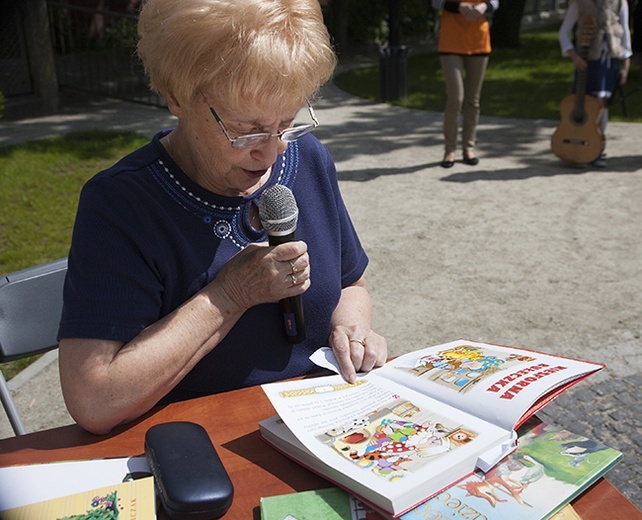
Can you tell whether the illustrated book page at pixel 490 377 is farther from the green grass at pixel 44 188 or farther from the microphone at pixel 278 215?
the green grass at pixel 44 188

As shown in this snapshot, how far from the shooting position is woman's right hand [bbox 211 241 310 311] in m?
1.72

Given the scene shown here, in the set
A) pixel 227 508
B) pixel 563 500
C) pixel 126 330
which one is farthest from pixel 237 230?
pixel 563 500

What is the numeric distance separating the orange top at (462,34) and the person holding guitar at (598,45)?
0.85m

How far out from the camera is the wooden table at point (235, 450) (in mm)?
1358

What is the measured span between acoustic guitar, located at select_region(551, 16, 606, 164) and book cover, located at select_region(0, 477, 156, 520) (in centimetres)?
658

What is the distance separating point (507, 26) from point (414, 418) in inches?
672

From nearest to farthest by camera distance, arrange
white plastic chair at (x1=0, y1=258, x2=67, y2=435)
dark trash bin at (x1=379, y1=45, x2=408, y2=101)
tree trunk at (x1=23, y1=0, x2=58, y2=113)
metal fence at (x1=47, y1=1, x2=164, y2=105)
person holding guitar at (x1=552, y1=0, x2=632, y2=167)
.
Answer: white plastic chair at (x1=0, y1=258, x2=67, y2=435) < person holding guitar at (x1=552, y1=0, x2=632, y2=167) < tree trunk at (x1=23, y1=0, x2=58, y2=113) < dark trash bin at (x1=379, y1=45, x2=408, y2=101) < metal fence at (x1=47, y1=1, x2=164, y2=105)

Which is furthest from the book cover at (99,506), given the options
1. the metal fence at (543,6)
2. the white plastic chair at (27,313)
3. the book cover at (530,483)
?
the metal fence at (543,6)

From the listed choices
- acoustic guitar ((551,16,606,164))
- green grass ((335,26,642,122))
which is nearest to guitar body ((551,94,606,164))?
acoustic guitar ((551,16,606,164))

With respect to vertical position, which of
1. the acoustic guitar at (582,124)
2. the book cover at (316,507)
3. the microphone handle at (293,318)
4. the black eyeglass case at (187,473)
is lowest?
the acoustic guitar at (582,124)

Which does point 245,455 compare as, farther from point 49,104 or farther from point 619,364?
point 49,104

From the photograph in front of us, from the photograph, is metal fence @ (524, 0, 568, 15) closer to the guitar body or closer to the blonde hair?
the guitar body

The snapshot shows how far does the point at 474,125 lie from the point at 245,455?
6.40 metres

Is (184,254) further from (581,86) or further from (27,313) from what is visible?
(581,86)
